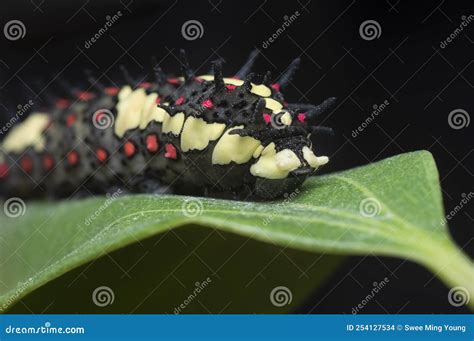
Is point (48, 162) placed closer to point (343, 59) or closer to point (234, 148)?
point (234, 148)

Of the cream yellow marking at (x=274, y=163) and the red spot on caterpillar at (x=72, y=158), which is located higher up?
the cream yellow marking at (x=274, y=163)

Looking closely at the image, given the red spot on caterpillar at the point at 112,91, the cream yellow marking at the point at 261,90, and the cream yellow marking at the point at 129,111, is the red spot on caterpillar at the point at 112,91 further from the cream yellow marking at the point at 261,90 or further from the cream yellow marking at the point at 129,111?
the cream yellow marking at the point at 261,90

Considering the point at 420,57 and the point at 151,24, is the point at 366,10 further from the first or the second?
the point at 151,24

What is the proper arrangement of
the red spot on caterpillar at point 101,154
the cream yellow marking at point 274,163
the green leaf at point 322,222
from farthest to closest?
the red spot on caterpillar at point 101,154, the cream yellow marking at point 274,163, the green leaf at point 322,222

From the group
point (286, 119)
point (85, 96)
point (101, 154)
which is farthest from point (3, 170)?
point (286, 119)

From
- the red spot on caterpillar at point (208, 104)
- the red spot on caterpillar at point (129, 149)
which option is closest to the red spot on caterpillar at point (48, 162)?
the red spot on caterpillar at point (129, 149)

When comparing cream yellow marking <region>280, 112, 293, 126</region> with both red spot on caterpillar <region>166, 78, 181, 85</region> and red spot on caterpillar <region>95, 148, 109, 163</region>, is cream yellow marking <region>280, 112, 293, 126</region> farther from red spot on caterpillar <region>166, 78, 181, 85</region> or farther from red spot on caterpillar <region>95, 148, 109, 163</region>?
red spot on caterpillar <region>95, 148, 109, 163</region>

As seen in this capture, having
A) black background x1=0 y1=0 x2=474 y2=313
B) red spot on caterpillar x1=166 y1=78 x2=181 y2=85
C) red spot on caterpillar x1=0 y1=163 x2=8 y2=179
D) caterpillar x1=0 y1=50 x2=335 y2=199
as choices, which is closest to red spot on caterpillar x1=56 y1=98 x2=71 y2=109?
caterpillar x1=0 y1=50 x2=335 y2=199
